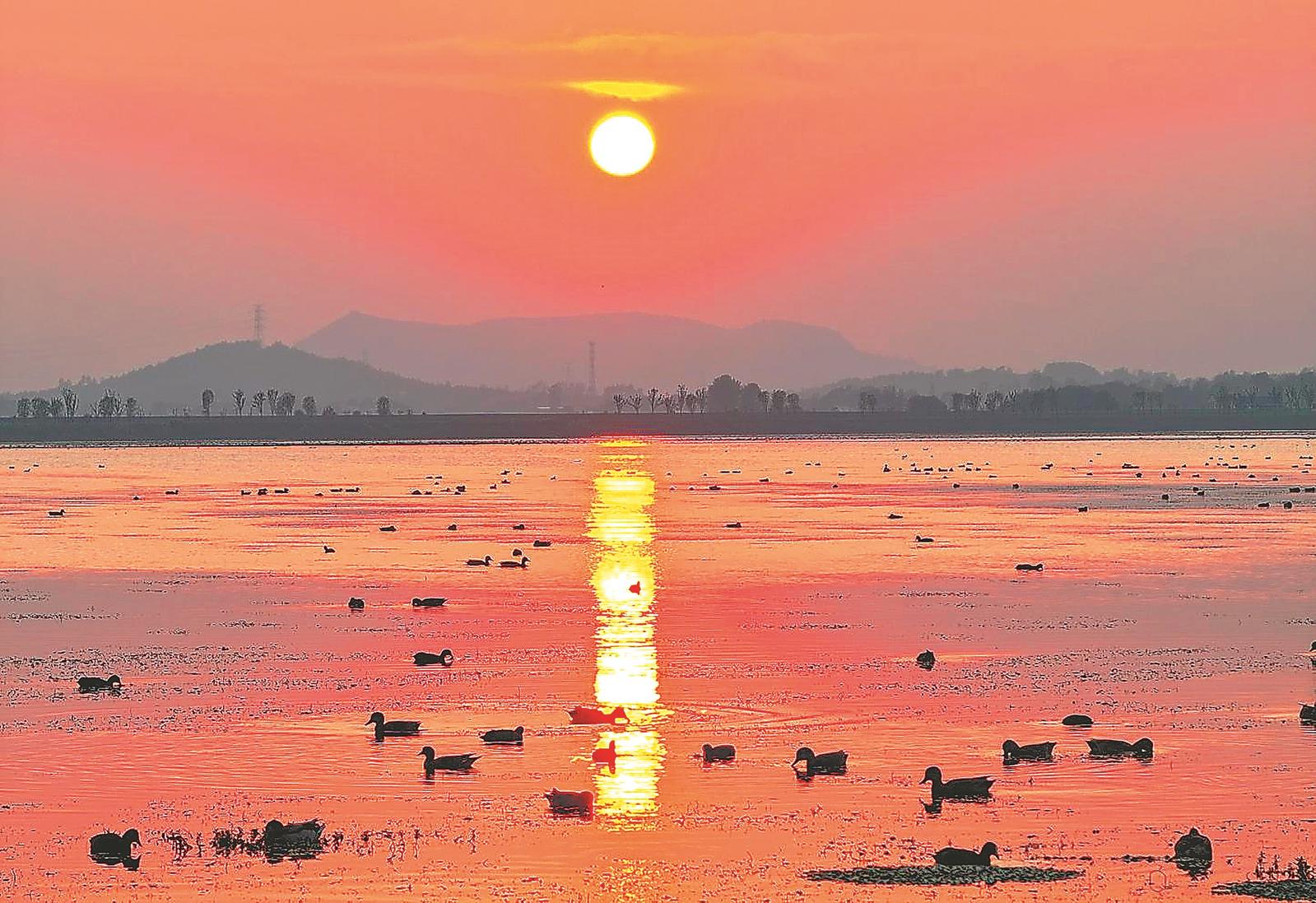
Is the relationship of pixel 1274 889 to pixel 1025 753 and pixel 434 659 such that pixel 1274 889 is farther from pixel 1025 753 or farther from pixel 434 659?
pixel 434 659

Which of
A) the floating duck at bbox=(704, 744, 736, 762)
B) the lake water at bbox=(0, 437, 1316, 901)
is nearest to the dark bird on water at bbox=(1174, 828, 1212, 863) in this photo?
the lake water at bbox=(0, 437, 1316, 901)

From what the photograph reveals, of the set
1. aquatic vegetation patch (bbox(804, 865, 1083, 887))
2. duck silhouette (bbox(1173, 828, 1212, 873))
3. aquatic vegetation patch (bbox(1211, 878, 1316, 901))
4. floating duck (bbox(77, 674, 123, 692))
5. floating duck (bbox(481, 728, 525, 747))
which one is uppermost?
floating duck (bbox(77, 674, 123, 692))

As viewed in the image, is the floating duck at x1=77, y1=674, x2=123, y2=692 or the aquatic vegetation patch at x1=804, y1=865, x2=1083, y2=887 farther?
the floating duck at x1=77, y1=674, x2=123, y2=692

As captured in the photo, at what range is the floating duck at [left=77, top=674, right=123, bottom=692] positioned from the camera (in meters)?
35.2

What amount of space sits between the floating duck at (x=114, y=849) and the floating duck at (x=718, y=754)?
8650mm

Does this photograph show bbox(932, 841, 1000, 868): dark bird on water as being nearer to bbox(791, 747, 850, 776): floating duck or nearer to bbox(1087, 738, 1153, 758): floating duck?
bbox(791, 747, 850, 776): floating duck

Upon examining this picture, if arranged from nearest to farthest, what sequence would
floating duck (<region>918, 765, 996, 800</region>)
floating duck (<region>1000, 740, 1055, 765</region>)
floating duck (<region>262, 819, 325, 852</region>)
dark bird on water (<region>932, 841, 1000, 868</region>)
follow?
dark bird on water (<region>932, 841, 1000, 868</region>) < floating duck (<region>262, 819, 325, 852</region>) < floating duck (<region>918, 765, 996, 800</region>) < floating duck (<region>1000, 740, 1055, 765</region>)

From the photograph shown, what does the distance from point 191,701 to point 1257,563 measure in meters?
40.1

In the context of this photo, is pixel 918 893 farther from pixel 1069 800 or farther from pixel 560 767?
pixel 560 767

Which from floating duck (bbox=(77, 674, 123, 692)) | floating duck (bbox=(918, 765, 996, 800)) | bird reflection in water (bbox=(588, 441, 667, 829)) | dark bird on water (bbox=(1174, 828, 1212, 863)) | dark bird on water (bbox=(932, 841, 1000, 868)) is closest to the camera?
dark bird on water (bbox=(932, 841, 1000, 868))

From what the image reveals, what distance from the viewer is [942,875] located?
2161 centimetres

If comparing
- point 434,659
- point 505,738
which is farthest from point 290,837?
point 434,659

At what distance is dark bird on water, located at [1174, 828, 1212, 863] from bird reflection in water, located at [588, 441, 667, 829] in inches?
263

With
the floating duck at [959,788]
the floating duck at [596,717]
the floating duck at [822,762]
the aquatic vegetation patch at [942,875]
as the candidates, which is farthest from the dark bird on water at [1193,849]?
the floating duck at [596,717]
